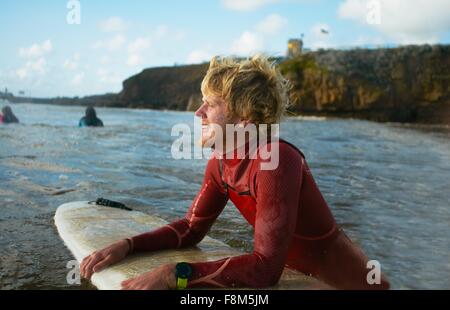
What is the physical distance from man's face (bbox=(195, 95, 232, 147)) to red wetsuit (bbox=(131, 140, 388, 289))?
0.16 metres

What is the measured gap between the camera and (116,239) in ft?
10.6

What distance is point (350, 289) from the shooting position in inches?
102

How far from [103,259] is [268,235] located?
1.06 metres

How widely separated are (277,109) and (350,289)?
3.73 ft

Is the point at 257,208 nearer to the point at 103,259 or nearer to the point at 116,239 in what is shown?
the point at 103,259

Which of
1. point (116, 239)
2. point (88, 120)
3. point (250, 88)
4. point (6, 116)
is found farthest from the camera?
point (88, 120)

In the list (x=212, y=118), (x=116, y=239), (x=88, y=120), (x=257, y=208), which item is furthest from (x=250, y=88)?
(x=88, y=120)

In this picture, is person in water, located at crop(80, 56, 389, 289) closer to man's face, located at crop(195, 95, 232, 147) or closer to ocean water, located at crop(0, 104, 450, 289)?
man's face, located at crop(195, 95, 232, 147)

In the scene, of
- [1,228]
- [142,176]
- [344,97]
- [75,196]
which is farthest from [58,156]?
[344,97]

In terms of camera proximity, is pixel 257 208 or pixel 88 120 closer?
pixel 257 208

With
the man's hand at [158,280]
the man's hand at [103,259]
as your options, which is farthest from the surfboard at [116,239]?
the man's hand at [158,280]

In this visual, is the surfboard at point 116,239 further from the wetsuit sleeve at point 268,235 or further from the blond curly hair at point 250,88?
the blond curly hair at point 250,88

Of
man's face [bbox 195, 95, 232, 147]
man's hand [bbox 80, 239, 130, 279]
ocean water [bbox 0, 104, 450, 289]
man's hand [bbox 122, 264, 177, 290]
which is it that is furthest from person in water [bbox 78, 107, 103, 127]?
man's hand [bbox 122, 264, 177, 290]
